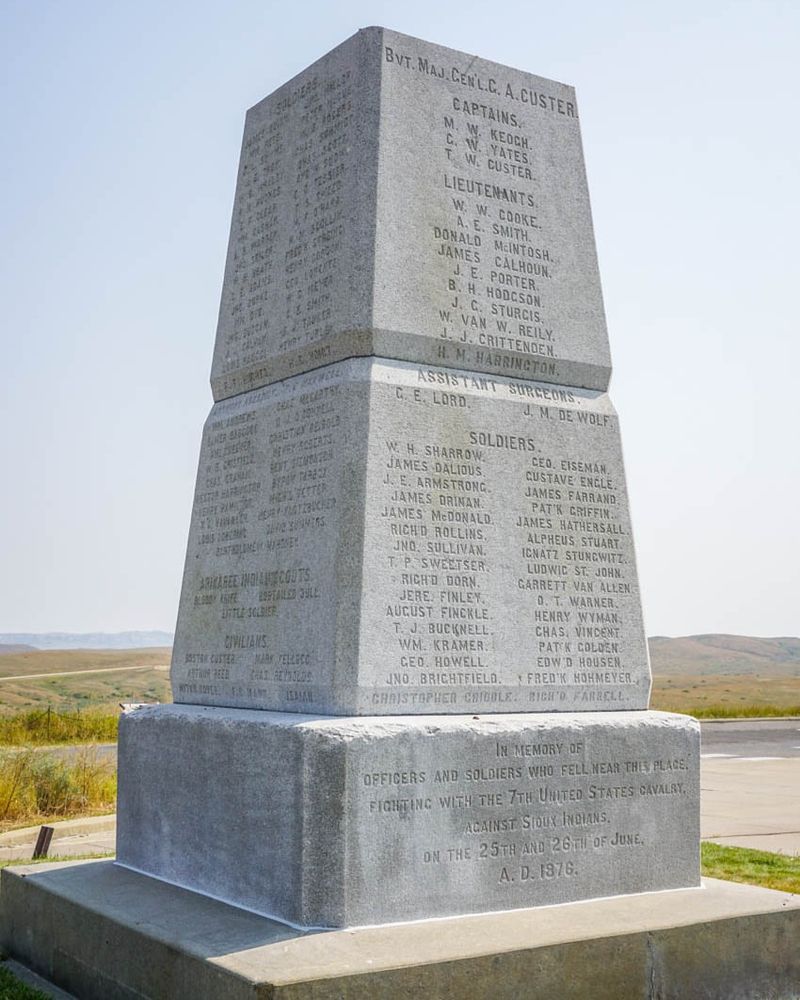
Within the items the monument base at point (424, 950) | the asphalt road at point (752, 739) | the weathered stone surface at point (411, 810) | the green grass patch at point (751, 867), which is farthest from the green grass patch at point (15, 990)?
the asphalt road at point (752, 739)

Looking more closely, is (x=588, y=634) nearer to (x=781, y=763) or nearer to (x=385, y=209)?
(x=385, y=209)

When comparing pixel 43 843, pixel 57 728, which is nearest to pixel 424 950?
pixel 43 843

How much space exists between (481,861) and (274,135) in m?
3.72

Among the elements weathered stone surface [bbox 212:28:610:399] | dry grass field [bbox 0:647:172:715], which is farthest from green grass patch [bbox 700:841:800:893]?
dry grass field [bbox 0:647:172:715]

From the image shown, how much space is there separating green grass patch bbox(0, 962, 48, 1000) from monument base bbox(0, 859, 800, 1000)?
0.15 m

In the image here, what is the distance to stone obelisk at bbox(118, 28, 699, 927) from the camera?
5160 mm

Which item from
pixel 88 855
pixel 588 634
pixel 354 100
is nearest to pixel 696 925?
pixel 588 634

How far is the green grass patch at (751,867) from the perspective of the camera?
8.53m

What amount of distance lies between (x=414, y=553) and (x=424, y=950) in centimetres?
160

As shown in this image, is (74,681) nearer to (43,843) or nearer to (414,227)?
(43,843)

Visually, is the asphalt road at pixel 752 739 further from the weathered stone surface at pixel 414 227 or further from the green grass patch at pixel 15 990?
the green grass patch at pixel 15 990

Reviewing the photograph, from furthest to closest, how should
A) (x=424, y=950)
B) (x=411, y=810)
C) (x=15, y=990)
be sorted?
(x=15, y=990)
(x=411, y=810)
(x=424, y=950)

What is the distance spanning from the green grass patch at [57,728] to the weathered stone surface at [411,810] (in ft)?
49.7

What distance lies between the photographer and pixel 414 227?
5820 mm
